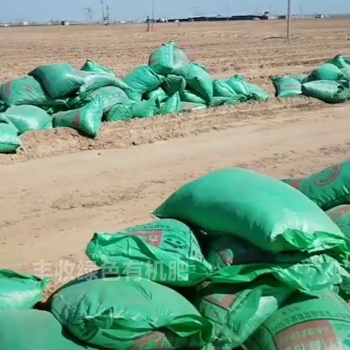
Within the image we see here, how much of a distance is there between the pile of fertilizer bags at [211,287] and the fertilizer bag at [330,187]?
0.63m

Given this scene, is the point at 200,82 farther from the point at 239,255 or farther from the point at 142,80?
the point at 239,255

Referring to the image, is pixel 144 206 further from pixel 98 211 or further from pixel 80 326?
pixel 80 326

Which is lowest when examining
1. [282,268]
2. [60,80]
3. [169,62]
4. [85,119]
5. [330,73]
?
[85,119]

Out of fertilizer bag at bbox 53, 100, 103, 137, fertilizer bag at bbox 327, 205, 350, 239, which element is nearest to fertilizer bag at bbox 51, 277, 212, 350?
fertilizer bag at bbox 327, 205, 350, 239

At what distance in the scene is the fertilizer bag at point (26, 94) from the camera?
6570 mm

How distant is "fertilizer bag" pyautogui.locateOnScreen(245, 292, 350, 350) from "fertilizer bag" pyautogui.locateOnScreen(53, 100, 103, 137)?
13.6ft

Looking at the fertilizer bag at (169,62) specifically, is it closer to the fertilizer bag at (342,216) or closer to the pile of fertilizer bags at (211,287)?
the fertilizer bag at (342,216)

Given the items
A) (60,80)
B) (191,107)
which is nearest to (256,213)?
(60,80)

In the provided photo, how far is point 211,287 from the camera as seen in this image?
2570 mm

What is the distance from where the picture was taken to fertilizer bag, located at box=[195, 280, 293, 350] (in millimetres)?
2420

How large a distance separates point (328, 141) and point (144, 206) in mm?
2938

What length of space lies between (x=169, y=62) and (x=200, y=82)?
0.54m

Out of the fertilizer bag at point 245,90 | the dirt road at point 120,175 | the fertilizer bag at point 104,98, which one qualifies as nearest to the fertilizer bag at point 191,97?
the dirt road at point 120,175

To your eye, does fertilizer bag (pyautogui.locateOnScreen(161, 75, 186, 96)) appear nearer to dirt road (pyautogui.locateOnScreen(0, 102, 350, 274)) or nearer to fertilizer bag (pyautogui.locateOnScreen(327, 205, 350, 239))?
dirt road (pyautogui.locateOnScreen(0, 102, 350, 274))
